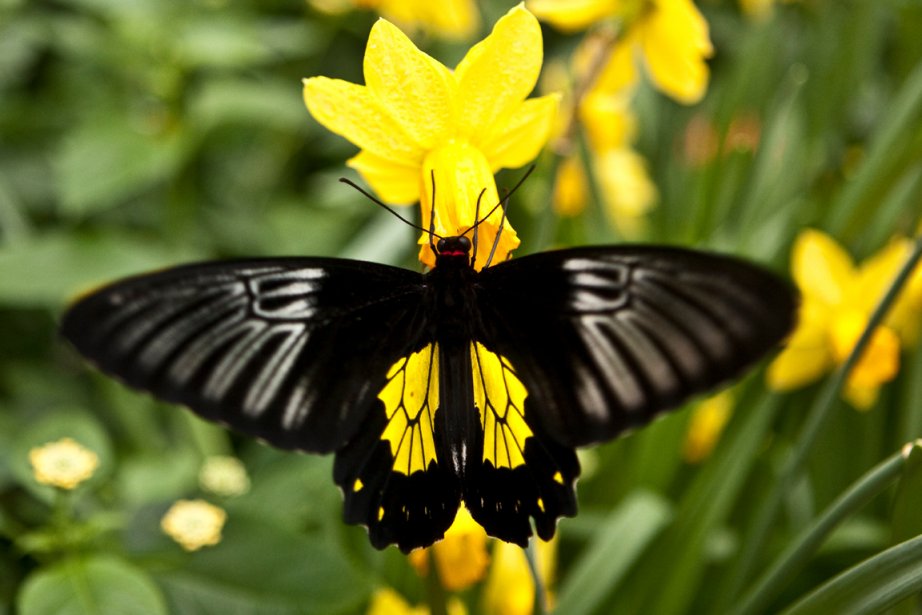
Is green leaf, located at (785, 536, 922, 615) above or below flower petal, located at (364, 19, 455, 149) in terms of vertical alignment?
below

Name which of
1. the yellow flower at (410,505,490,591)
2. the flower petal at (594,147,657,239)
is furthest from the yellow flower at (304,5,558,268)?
the flower petal at (594,147,657,239)

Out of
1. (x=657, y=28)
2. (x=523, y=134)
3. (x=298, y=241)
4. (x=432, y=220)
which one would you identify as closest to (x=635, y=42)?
(x=657, y=28)

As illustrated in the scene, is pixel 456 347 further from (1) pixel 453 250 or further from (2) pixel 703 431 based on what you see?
(2) pixel 703 431

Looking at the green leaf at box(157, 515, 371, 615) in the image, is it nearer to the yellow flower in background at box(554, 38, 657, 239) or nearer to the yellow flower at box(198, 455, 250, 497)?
the yellow flower at box(198, 455, 250, 497)

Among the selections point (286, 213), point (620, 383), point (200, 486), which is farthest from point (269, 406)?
point (286, 213)

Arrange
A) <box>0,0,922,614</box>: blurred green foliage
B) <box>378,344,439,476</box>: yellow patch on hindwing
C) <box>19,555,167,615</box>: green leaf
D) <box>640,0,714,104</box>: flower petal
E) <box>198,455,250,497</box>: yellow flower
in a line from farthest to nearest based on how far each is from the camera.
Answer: <box>198,455,250,497</box>: yellow flower
<box>640,0,714,104</box>: flower petal
<box>0,0,922,614</box>: blurred green foliage
<box>19,555,167,615</box>: green leaf
<box>378,344,439,476</box>: yellow patch on hindwing
